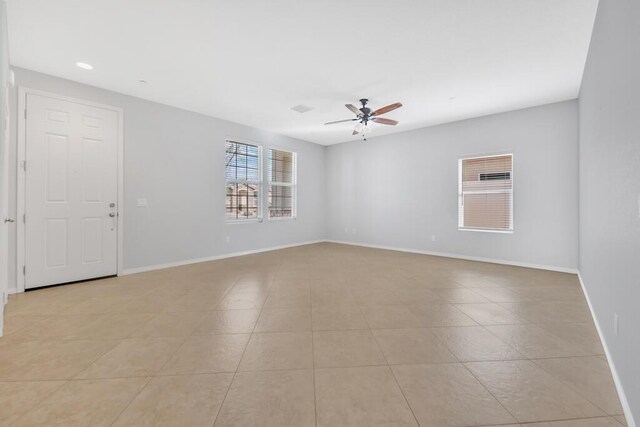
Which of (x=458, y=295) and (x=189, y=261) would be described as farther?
(x=189, y=261)

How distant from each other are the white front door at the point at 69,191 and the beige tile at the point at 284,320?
312 cm

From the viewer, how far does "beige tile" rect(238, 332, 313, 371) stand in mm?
1843

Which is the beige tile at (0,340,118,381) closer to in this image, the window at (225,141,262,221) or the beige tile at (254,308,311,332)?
the beige tile at (254,308,311,332)

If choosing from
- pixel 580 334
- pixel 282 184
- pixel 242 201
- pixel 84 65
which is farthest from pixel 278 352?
pixel 282 184

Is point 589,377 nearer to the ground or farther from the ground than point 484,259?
nearer to the ground

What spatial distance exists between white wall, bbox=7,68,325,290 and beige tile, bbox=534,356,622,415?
5240 millimetres

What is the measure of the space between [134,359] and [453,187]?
5.91 meters

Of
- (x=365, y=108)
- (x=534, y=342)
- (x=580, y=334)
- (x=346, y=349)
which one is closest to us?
(x=346, y=349)

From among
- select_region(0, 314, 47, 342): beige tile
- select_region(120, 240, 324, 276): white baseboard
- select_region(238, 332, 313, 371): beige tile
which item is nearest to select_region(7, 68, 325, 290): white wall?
select_region(120, 240, 324, 276): white baseboard

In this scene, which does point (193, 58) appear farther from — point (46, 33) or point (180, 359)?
point (180, 359)

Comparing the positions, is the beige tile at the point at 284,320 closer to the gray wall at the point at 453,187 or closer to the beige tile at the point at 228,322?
the beige tile at the point at 228,322

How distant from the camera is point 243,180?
6086mm

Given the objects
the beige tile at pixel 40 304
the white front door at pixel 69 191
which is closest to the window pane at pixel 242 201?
the white front door at pixel 69 191

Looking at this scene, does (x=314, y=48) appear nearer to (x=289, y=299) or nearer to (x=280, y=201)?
(x=289, y=299)
